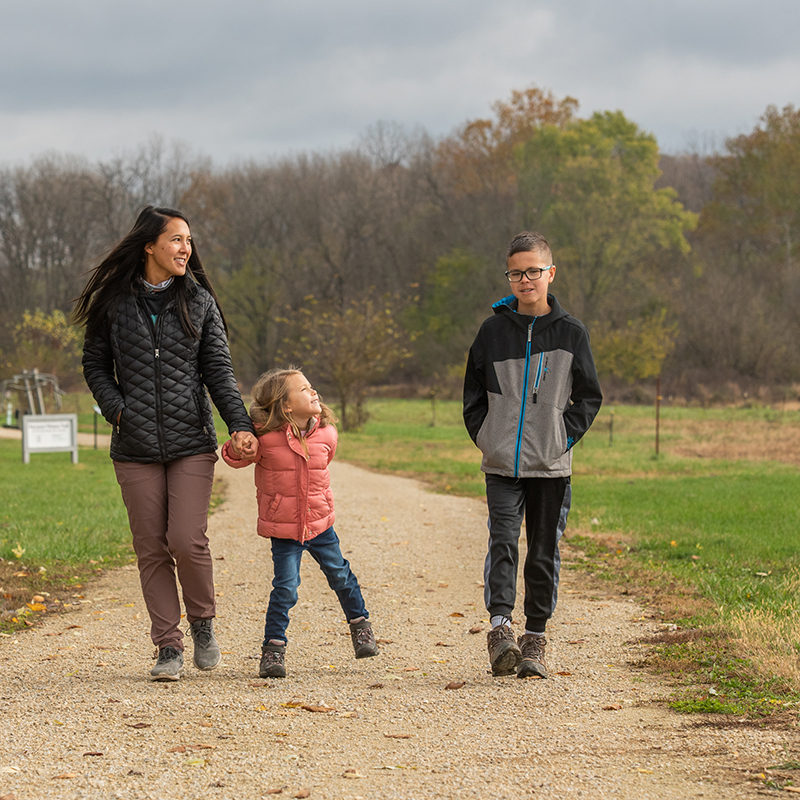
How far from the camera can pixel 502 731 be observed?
3.88m

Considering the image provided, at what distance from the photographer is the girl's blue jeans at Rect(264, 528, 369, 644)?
4.92 m

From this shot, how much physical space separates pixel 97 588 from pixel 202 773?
14.7 feet

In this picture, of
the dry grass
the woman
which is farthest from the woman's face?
the dry grass

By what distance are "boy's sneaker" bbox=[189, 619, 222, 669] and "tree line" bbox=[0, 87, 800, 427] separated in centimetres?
3960

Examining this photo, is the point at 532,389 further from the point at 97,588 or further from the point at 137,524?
the point at 97,588

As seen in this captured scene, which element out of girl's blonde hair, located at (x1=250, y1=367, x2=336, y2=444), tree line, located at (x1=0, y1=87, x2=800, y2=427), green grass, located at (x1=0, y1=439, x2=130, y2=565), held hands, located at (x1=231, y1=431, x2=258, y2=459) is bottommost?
green grass, located at (x1=0, y1=439, x2=130, y2=565)

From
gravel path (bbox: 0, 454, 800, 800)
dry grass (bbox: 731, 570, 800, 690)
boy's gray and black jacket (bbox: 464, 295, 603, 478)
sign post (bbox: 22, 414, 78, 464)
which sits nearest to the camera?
gravel path (bbox: 0, 454, 800, 800)

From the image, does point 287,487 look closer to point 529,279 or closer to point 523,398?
point 523,398

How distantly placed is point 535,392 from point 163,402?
1828 mm

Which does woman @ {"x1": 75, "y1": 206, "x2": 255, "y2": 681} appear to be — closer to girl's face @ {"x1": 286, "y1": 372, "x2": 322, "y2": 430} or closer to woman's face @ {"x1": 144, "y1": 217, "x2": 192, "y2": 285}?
woman's face @ {"x1": 144, "y1": 217, "x2": 192, "y2": 285}

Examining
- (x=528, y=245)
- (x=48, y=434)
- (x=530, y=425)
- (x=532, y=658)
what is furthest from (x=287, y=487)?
(x=48, y=434)

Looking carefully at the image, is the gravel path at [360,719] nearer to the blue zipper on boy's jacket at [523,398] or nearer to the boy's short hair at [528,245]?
the blue zipper on boy's jacket at [523,398]

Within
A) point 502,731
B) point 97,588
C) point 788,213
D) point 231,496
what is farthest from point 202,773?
point 788,213

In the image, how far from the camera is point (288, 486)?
4.93 meters
